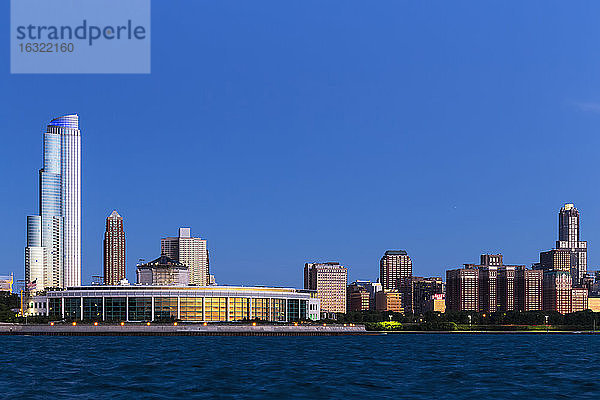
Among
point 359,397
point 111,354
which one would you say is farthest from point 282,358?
point 359,397

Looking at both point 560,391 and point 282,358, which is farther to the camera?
point 282,358

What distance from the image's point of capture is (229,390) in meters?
65.6

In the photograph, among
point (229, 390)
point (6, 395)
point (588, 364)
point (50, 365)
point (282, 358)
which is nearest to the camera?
point (6, 395)

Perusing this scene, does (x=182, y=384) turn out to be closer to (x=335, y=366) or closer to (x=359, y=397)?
(x=359, y=397)

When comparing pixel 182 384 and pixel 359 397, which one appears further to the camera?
pixel 182 384

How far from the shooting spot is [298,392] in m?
64.2

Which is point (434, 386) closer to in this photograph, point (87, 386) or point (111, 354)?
point (87, 386)

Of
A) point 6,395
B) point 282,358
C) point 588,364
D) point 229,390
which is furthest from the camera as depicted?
point 282,358

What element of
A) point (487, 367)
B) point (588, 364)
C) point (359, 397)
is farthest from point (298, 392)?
point (588, 364)

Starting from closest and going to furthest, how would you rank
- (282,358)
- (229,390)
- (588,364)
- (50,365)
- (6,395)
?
(6,395), (229,390), (50,365), (588,364), (282,358)

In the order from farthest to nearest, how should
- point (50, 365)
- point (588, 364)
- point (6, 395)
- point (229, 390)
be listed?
point (588, 364), point (50, 365), point (229, 390), point (6, 395)

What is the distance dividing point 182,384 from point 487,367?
3801 centimetres

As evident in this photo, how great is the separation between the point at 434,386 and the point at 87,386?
28742mm

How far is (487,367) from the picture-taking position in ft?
299
